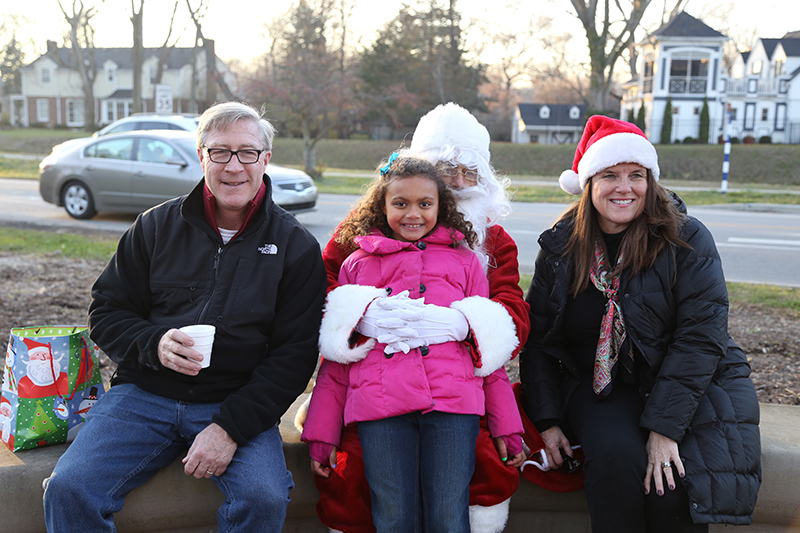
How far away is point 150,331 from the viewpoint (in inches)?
102

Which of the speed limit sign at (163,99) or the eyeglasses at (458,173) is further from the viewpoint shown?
the speed limit sign at (163,99)

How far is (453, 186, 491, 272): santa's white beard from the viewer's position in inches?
124

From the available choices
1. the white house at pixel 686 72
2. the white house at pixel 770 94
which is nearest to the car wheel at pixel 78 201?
the white house at pixel 686 72

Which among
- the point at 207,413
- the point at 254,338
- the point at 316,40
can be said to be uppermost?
the point at 316,40

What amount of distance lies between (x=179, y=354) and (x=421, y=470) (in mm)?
987

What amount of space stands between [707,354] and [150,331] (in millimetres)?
2113

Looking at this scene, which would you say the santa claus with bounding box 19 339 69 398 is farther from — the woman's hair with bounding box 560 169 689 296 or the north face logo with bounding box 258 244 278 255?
the woman's hair with bounding box 560 169 689 296

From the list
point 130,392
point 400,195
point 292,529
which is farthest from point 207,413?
point 400,195

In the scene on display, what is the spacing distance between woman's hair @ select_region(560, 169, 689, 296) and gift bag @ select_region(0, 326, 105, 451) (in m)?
2.08

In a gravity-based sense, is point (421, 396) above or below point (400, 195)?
below

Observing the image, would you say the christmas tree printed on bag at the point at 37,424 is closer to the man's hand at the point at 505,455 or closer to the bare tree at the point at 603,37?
the man's hand at the point at 505,455

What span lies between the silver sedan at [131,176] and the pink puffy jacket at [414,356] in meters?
8.99

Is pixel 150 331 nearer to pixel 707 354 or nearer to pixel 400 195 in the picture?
pixel 400 195

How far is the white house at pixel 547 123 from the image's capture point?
169 feet
